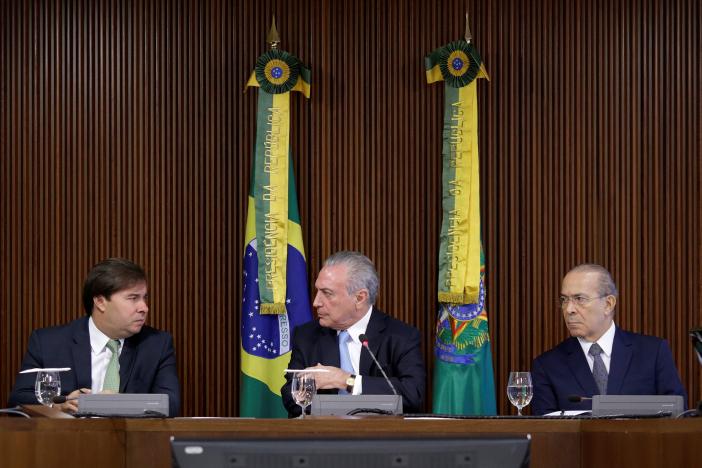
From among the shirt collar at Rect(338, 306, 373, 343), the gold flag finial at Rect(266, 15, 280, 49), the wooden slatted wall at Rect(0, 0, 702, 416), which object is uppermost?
the gold flag finial at Rect(266, 15, 280, 49)

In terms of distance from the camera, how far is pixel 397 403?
3.57 meters

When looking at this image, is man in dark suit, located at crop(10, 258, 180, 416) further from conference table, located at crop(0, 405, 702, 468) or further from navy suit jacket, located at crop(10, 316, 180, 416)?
conference table, located at crop(0, 405, 702, 468)

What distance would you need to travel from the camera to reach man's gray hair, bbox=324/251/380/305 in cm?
461

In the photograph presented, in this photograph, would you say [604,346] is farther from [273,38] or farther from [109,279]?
[273,38]

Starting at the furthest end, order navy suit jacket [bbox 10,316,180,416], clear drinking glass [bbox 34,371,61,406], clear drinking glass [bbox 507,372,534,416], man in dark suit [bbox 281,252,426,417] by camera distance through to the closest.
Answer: man in dark suit [bbox 281,252,426,417] < navy suit jacket [bbox 10,316,180,416] < clear drinking glass [bbox 507,372,534,416] < clear drinking glass [bbox 34,371,61,406]

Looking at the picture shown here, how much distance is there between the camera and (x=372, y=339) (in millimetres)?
4594

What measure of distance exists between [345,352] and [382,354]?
0.55 ft

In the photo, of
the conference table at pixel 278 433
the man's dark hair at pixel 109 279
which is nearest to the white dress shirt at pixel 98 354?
the man's dark hair at pixel 109 279

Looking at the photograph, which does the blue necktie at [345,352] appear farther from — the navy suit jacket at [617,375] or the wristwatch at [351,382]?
the navy suit jacket at [617,375]

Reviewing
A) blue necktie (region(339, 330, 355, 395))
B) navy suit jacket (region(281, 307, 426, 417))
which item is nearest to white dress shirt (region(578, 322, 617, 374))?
navy suit jacket (region(281, 307, 426, 417))

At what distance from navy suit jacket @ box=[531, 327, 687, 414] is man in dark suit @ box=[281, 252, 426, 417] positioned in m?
0.55

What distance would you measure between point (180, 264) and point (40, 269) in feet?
2.51

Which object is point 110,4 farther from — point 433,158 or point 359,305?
point 359,305

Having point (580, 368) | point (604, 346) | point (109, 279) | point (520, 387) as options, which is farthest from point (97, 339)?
point (604, 346)
